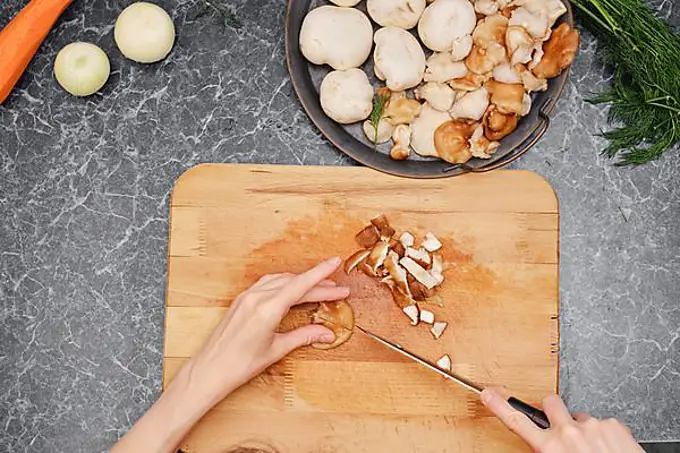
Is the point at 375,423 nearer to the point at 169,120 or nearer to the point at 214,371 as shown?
the point at 214,371

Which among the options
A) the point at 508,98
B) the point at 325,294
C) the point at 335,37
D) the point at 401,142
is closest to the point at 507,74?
the point at 508,98

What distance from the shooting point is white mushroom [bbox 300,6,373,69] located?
1550mm

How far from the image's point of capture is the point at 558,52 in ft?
5.02

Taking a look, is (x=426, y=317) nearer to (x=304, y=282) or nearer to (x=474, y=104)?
(x=304, y=282)

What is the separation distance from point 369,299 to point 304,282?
0.19m

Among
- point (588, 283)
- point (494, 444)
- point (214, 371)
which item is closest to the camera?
point (214, 371)

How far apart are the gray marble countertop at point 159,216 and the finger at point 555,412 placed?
0.86 feet

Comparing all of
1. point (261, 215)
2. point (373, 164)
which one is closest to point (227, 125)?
point (261, 215)

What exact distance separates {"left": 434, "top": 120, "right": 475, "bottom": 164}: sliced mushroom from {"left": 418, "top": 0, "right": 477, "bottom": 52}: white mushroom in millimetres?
178

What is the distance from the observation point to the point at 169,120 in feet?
5.50

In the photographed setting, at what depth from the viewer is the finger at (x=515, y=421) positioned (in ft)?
4.40

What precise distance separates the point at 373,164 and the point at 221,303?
46cm

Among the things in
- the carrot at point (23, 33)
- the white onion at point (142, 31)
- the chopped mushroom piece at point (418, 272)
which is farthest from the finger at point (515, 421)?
the carrot at point (23, 33)

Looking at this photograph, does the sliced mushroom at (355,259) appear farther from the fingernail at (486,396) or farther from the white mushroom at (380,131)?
the fingernail at (486,396)
